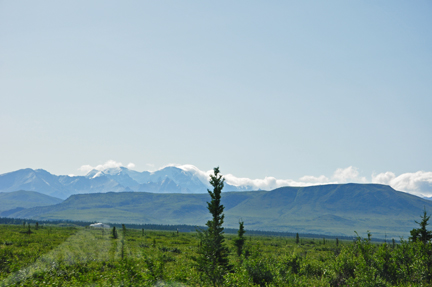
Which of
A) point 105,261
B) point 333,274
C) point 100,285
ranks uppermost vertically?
point 100,285

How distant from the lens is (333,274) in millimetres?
19344

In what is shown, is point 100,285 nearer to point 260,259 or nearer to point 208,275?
point 208,275

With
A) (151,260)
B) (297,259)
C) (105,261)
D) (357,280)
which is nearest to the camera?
(151,260)

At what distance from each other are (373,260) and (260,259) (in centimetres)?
666

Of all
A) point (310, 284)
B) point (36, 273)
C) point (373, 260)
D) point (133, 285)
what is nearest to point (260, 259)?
point (310, 284)

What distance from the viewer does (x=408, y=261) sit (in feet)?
62.7

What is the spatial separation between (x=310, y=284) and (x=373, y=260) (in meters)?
4.21

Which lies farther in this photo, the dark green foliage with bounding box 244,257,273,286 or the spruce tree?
the spruce tree

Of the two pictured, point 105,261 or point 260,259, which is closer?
point 260,259

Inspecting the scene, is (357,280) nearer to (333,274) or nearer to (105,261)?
(333,274)

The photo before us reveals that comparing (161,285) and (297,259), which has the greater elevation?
(161,285)

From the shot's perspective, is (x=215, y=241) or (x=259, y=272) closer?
(x=259, y=272)

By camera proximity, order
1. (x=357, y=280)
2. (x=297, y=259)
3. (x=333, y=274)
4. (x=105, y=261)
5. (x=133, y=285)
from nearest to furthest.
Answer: (x=133, y=285), (x=357, y=280), (x=333, y=274), (x=297, y=259), (x=105, y=261)

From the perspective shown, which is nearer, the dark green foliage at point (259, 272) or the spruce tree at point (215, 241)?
the dark green foliage at point (259, 272)
